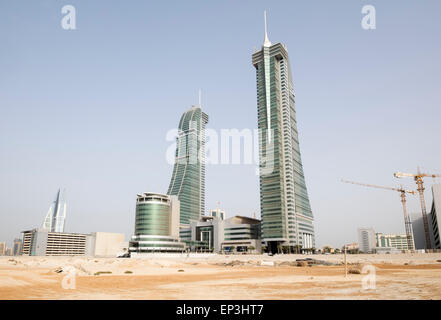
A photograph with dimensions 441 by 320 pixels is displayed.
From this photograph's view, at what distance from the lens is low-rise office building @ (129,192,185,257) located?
173250 millimetres

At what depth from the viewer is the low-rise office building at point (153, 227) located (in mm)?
173250

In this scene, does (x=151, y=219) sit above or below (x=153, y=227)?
above

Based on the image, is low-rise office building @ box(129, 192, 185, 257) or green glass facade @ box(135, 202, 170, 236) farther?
green glass facade @ box(135, 202, 170, 236)

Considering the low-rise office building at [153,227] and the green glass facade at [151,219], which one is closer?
the low-rise office building at [153,227]

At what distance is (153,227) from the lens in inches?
7008

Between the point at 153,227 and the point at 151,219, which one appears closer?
the point at 153,227
